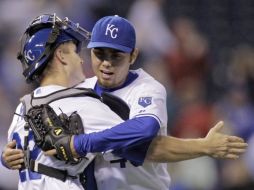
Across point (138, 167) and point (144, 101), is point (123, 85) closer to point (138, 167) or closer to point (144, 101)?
point (144, 101)

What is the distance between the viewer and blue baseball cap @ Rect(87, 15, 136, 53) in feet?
17.4

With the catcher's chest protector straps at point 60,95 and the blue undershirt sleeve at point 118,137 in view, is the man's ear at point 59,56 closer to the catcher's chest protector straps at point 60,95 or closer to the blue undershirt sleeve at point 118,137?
the catcher's chest protector straps at point 60,95

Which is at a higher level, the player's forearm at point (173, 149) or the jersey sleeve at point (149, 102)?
the jersey sleeve at point (149, 102)

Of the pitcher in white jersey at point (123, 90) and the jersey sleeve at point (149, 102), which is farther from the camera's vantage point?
the pitcher in white jersey at point (123, 90)

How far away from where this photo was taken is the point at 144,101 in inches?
201

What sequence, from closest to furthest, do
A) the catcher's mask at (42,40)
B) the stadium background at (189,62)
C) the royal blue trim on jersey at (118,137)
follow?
the royal blue trim on jersey at (118,137), the catcher's mask at (42,40), the stadium background at (189,62)

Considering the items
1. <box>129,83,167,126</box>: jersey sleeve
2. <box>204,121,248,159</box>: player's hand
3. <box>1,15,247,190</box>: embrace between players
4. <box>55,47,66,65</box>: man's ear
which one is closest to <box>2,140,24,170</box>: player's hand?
<box>1,15,247,190</box>: embrace between players

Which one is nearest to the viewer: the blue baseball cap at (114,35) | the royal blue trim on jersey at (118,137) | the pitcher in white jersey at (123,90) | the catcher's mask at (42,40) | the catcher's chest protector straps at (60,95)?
the royal blue trim on jersey at (118,137)

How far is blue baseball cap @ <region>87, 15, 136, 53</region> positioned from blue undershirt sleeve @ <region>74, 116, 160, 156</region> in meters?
0.59

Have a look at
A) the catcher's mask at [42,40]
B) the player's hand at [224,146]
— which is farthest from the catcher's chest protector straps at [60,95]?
the player's hand at [224,146]

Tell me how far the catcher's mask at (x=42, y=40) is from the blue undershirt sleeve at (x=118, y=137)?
1.61 feet

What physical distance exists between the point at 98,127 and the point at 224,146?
685 millimetres

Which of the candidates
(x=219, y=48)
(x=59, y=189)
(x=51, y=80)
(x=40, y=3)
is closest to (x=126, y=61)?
(x=51, y=80)

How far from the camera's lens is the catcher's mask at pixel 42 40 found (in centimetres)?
505
